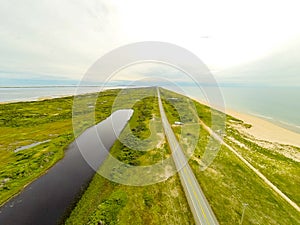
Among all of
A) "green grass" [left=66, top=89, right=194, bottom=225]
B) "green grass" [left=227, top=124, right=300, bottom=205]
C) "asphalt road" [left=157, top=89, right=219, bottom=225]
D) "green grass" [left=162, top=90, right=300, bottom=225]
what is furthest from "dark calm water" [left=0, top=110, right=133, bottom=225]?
"green grass" [left=227, top=124, right=300, bottom=205]

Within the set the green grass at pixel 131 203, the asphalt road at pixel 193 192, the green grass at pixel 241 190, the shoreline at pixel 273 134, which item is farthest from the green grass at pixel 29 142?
the shoreline at pixel 273 134

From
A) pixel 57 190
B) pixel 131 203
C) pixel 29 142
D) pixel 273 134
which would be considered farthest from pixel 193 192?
pixel 273 134

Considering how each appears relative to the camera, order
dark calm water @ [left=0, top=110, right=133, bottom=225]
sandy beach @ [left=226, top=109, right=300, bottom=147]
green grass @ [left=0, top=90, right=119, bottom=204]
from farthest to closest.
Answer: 1. sandy beach @ [left=226, top=109, right=300, bottom=147]
2. green grass @ [left=0, top=90, right=119, bottom=204]
3. dark calm water @ [left=0, top=110, right=133, bottom=225]

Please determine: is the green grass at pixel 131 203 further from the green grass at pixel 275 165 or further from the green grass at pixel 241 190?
the green grass at pixel 275 165

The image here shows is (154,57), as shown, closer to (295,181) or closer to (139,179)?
(139,179)

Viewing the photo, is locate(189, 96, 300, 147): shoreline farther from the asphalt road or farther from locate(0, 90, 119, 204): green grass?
locate(0, 90, 119, 204): green grass
